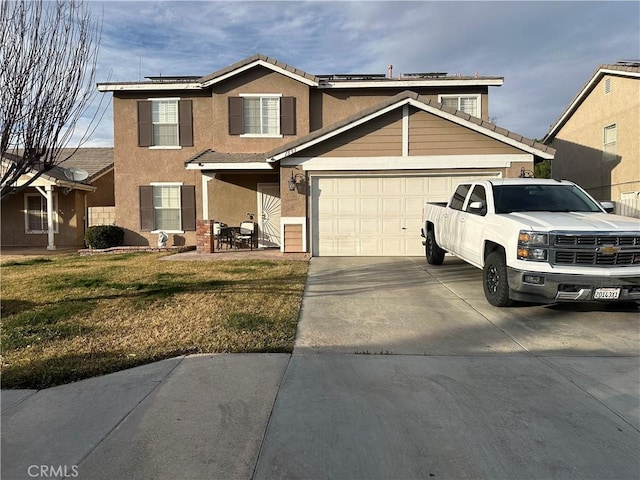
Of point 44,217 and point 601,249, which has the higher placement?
point 44,217

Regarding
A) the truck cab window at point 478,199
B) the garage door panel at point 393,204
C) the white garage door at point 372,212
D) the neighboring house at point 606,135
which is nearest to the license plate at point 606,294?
the truck cab window at point 478,199

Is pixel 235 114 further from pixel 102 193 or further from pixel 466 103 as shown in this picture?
pixel 102 193

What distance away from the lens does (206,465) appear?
285 cm

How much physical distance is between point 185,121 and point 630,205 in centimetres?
1586

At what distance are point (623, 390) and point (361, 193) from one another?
886 centimetres

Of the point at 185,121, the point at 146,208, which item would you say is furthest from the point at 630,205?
the point at 146,208

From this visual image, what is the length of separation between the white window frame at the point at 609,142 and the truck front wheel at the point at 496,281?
1366 centimetres

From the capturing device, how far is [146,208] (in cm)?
1577

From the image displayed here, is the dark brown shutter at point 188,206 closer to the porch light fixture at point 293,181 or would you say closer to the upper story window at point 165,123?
the upper story window at point 165,123

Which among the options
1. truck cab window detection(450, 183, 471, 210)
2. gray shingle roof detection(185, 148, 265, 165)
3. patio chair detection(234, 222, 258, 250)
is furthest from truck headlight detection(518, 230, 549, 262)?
A: patio chair detection(234, 222, 258, 250)

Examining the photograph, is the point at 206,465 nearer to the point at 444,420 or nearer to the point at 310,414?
the point at 310,414

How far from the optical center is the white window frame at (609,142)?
1690 cm

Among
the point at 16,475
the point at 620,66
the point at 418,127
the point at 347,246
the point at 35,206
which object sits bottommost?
the point at 16,475

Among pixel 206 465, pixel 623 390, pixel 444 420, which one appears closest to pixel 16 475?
pixel 206 465
